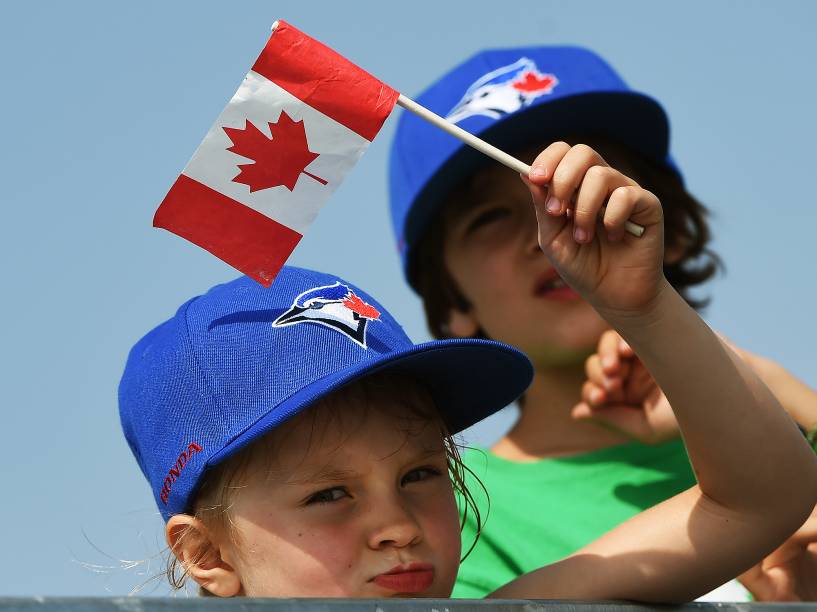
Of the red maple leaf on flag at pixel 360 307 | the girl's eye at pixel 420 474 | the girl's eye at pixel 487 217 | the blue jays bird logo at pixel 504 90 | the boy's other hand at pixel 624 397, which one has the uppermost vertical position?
the blue jays bird logo at pixel 504 90

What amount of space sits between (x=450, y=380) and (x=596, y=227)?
556 millimetres

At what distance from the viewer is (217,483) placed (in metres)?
2.17

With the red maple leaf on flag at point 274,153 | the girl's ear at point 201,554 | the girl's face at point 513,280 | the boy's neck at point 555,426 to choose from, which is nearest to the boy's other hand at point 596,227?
the red maple leaf on flag at point 274,153

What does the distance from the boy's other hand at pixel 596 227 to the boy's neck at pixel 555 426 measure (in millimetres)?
1484

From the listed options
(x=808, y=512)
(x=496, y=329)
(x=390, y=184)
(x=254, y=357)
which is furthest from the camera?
(x=390, y=184)

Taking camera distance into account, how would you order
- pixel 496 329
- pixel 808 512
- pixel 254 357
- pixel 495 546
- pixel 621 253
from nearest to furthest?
pixel 621 253
pixel 808 512
pixel 254 357
pixel 495 546
pixel 496 329

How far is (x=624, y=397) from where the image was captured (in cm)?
301

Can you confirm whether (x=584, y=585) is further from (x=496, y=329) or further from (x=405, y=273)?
(x=405, y=273)

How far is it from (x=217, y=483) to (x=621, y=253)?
2.63 ft

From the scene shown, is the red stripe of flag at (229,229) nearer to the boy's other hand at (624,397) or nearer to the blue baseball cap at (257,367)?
the blue baseball cap at (257,367)

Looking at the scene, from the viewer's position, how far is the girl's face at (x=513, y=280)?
328cm

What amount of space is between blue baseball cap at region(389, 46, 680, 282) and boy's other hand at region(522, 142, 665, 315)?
1534 millimetres

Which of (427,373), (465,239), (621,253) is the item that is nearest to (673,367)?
(621,253)

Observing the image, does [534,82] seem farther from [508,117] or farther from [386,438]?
[386,438]
